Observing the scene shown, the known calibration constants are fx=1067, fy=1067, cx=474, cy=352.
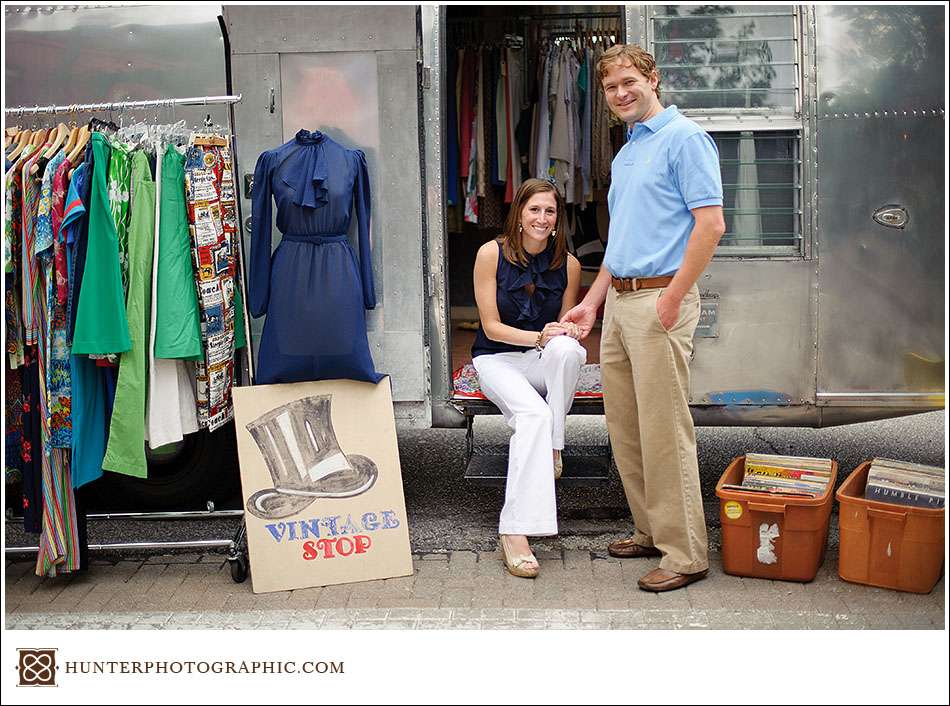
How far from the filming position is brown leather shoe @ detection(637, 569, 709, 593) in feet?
12.9

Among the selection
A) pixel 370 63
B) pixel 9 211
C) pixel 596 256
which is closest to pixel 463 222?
pixel 596 256

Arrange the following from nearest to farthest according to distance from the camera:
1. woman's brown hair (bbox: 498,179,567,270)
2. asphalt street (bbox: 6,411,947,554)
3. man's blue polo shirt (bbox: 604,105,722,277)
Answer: man's blue polo shirt (bbox: 604,105,722,277), woman's brown hair (bbox: 498,179,567,270), asphalt street (bbox: 6,411,947,554)

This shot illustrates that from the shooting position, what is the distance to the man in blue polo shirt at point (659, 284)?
3670 millimetres

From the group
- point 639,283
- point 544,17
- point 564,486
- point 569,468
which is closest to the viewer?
point 639,283

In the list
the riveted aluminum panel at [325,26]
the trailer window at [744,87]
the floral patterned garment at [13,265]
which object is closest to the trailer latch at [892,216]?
the trailer window at [744,87]

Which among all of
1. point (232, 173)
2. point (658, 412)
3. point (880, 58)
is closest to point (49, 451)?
point (232, 173)

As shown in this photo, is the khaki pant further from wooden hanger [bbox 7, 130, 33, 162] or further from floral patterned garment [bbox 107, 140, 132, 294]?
wooden hanger [bbox 7, 130, 33, 162]

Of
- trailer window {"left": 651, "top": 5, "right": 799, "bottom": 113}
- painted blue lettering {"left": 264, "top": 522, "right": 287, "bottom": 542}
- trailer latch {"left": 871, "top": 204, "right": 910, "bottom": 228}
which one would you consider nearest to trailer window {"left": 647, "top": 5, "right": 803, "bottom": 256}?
trailer window {"left": 651, "top": 5, "right": 799, "bottom": 113}

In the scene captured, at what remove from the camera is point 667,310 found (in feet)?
12.2

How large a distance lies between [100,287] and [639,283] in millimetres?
1927

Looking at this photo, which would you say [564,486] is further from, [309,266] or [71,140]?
[71,140]

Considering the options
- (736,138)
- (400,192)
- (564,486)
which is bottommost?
(564,486)

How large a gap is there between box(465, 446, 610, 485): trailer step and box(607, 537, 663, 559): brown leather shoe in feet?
1.41

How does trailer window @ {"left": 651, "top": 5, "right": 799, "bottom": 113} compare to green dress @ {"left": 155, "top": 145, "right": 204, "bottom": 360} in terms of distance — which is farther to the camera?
trailer window @ {"left": 651, "top": 5, "right": 799, "bottom": 113}
